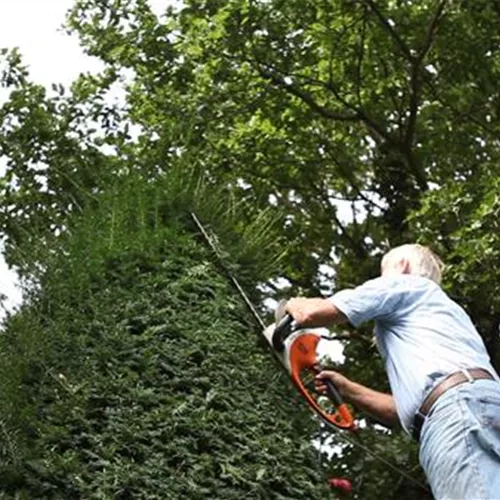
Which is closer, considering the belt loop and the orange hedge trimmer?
the belt loop

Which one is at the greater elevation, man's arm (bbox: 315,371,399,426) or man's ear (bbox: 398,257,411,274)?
man's ear (bbox: 398,257,411,274)

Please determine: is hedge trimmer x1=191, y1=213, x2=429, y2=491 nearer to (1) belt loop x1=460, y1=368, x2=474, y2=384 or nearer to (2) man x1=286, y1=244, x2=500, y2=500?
(2) man x1=286, y1=244, x2=500, y2=500

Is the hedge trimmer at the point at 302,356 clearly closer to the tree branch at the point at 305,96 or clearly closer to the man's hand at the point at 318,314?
the man's hand at the point at 318,314

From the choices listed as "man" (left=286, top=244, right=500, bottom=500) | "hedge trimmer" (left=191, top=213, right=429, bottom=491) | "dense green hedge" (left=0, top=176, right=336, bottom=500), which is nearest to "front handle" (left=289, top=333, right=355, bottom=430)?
"hedge trimmer" (left=191, top=213, right=429, bottom=491)

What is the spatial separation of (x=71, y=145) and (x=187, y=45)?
1.52 meters

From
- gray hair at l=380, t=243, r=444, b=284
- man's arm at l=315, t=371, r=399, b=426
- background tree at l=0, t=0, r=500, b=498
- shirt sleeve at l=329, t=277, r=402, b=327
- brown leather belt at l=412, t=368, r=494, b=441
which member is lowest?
brown leather belt at l=412, t=368, r=494, b=441

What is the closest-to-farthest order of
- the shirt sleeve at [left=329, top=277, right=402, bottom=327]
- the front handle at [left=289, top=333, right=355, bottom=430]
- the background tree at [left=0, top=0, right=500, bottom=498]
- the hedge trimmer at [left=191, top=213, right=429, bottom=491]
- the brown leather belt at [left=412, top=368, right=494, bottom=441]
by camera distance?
the brown leather belt at [left=412, top=368, right=494, bottom=441] < the shirt sleeve at [left=329, top=277, right=402, bottom=327] < the hedge trimmer at [left=191, top=213, right=429, bottom=491] < the front handle at [left=289, top=333, right=355, bottom=430] < the background tree at [left=0, top=0, right=500, bottom=498]

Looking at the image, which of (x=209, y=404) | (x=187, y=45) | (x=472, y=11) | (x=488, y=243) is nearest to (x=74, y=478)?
(x=209, y=404)

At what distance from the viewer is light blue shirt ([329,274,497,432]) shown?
377 centimetres

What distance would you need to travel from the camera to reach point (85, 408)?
4344 millimetres

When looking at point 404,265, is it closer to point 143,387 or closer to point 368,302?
point 368,302

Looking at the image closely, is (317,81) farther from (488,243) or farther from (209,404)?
(209,404)

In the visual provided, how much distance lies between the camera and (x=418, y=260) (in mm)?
4203

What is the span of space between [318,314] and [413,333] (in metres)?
0.29
